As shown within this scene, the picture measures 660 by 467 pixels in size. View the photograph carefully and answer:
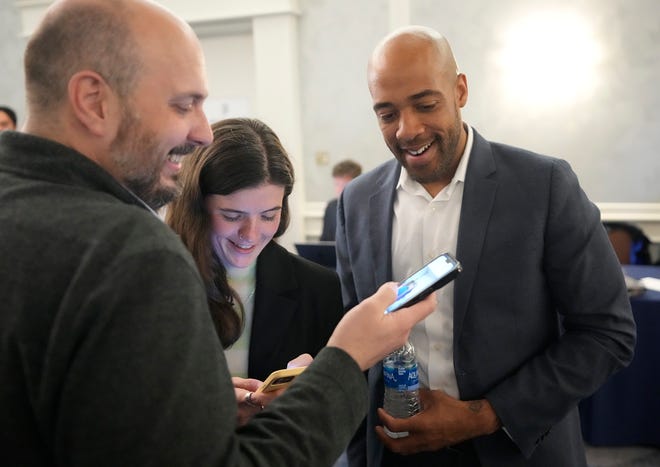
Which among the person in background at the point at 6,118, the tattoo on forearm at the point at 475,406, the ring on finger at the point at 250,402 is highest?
the person in background at the point at 6,118

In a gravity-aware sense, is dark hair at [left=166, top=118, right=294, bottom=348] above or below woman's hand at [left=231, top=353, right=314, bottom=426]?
above

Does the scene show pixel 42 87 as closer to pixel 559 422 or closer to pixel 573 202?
pixel 573 202

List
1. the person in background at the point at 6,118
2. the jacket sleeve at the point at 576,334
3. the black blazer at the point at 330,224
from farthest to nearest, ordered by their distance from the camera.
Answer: the black blazer at the point at 330,224 → the person in background at the point at 6,118 → the jacket sleeve at the point at 576,334

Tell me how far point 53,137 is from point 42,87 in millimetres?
68

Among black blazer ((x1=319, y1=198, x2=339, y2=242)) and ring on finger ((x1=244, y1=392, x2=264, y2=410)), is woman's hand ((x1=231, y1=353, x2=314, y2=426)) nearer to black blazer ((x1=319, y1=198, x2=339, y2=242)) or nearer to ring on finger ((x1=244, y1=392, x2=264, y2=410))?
ring on finger ((x1=244, y1=392, x2=264, y2=410))

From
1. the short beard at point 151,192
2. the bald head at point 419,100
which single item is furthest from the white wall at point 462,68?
the short beard at point 151,192

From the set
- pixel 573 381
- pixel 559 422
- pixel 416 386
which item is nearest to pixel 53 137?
pixel 416 386

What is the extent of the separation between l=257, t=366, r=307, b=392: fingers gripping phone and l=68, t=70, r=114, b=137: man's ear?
1.92 ft

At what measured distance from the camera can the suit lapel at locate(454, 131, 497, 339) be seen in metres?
1.41

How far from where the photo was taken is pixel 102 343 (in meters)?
0.66

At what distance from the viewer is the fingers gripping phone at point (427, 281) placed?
1115 mm

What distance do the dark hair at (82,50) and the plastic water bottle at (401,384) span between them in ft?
2.71

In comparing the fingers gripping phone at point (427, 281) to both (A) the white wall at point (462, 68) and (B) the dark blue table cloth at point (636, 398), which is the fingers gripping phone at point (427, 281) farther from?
(A) the white wall at point (462, 68)

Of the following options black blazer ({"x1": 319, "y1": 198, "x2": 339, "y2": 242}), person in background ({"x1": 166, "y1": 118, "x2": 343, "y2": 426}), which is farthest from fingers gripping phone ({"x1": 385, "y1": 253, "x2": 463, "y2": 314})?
black blazer ({"x1": 319, "y1": 198, "x2": 339, "y2": 242})
